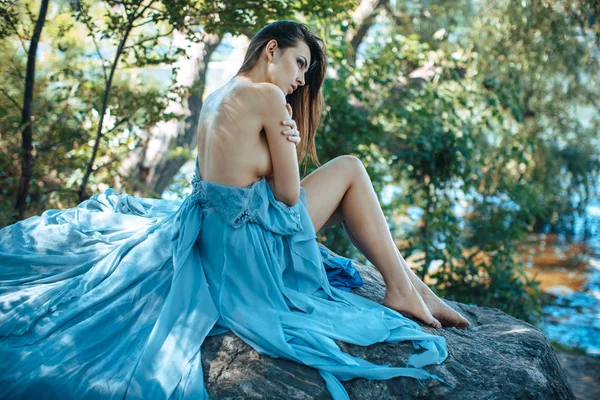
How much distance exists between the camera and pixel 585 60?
6621mm

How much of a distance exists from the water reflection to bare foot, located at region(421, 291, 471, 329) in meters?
3.08

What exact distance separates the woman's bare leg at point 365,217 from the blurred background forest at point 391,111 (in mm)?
1411

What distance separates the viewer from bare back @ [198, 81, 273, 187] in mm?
2379

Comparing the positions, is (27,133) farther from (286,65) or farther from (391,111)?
(391,111)

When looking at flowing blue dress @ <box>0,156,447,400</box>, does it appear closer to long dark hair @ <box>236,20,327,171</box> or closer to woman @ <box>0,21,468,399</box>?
Answer: woman @ <box>0,21,468,399</box>

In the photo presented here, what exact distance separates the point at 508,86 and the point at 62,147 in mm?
3464

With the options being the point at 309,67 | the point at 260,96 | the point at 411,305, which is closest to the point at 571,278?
the point at 411,305

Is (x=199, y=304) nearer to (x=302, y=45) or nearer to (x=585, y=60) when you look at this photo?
(x=302, y=45)

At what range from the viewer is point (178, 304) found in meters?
2.20

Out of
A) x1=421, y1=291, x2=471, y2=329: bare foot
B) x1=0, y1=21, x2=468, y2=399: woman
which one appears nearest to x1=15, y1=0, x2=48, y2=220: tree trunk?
x1=0, y1=21, x2=468, y2=399: woman

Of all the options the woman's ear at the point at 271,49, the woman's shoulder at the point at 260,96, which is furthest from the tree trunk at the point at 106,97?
the woman's shoulder at the point at 260,96

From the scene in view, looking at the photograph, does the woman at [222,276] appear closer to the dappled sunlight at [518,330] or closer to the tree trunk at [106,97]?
the dappled sunlight at [518,330]

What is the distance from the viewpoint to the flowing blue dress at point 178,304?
198 cm

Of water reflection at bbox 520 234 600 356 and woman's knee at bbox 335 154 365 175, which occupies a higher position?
woman's knee at bbox 335 154 365 175
